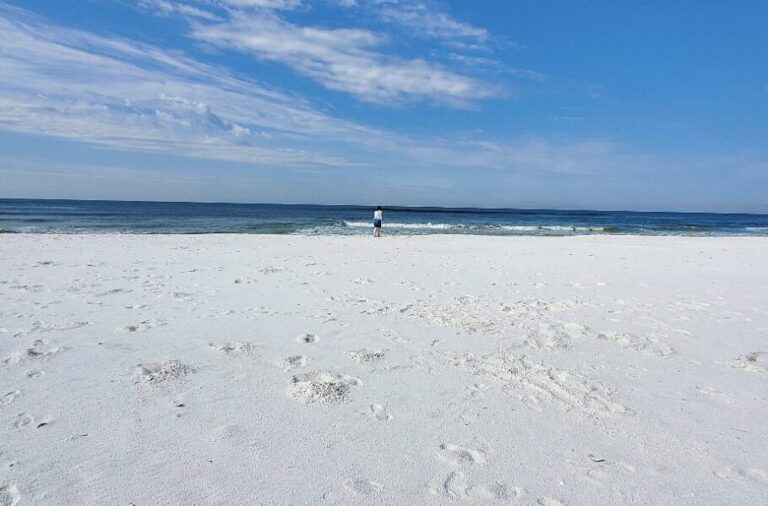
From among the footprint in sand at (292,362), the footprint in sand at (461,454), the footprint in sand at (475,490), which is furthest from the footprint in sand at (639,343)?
the footprint in sand at (292,362)

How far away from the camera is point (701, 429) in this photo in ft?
9.80

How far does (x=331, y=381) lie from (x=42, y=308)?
162 inches

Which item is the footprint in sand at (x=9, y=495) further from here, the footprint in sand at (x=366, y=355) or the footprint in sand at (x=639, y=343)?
the footprint in sand at (x=639, y=343)

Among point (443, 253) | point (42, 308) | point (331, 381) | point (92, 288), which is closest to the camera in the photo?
point (331, 381)

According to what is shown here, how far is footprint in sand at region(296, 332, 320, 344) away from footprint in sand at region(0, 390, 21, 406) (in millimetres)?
2173

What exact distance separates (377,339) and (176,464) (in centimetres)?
239

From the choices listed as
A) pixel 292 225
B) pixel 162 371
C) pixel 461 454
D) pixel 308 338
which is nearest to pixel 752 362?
pixel 461 454

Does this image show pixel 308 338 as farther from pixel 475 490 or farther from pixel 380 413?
pixel 475 490

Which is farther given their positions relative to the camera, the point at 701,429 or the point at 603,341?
the point at 603,341

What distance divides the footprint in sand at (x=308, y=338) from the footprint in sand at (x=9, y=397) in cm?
217

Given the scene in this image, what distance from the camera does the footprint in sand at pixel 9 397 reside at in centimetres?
307

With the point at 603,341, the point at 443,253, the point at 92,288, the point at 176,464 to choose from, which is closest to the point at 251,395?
the point at 176,464

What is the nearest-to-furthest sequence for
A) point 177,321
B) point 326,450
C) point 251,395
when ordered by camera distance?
point 326,450 < point 251,395 < point 177,321

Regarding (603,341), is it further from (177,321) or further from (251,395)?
(177,321)
